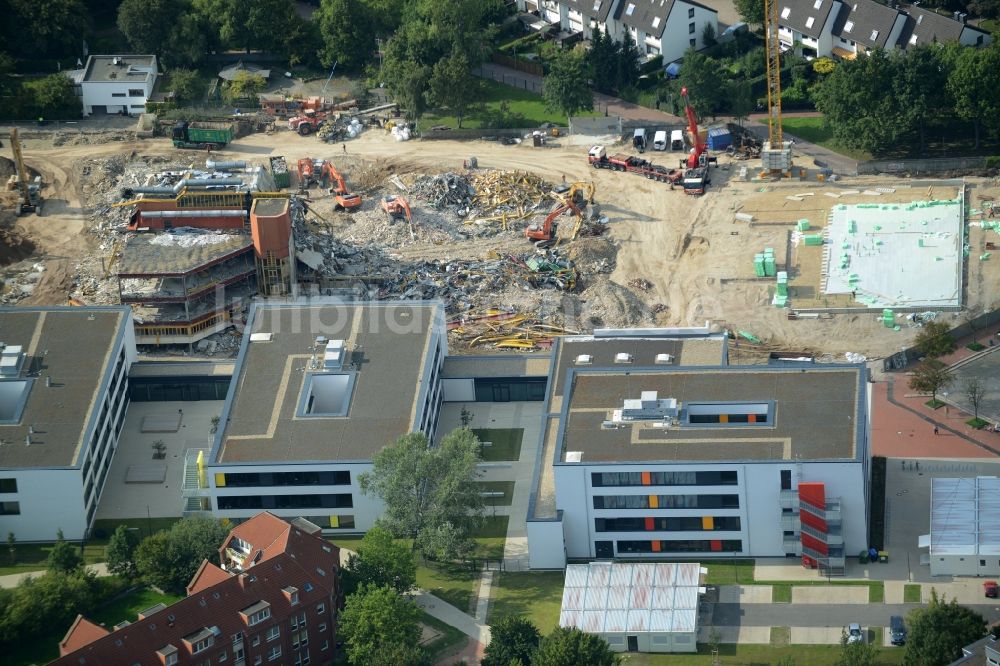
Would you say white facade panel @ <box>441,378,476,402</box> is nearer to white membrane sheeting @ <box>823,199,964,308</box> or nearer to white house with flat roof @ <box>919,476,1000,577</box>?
white membrane sheeting @ <box>823,199,964,308</box>

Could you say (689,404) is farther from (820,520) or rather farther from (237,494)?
(237,494)

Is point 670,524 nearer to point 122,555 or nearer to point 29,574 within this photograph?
point 122,555

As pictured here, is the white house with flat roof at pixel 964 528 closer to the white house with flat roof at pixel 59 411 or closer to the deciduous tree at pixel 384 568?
the deciduous tree at pixel 384 568

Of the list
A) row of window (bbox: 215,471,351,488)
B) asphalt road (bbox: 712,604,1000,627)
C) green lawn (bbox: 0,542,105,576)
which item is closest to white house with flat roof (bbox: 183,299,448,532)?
row of window (bbox: 215,471,351,488)

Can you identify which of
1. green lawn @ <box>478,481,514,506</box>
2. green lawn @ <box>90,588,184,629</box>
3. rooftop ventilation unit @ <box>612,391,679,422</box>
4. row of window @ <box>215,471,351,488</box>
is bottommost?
green lawn @ <box>478,481,514,506</box>

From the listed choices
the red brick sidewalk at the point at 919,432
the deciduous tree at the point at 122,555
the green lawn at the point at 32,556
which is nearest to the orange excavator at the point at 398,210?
Result: the red brick sidewalk at the point at 919,432
